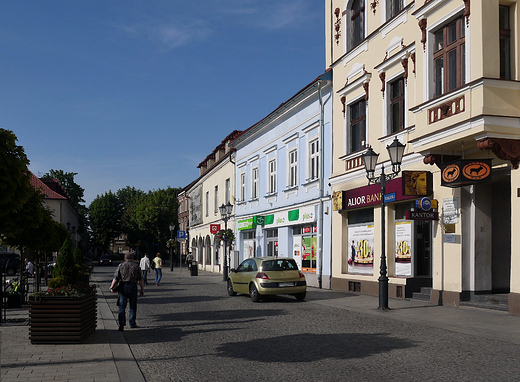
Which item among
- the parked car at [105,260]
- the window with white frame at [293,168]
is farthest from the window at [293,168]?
the parked car at [105,260]

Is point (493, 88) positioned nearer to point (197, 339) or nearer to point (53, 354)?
point (197, 339)

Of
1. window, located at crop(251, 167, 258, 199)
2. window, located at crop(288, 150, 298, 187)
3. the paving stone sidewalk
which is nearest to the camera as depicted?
the paving stone sidewalk

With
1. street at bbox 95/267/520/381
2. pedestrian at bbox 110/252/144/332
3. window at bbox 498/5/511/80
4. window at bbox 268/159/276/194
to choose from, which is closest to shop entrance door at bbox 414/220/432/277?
street at bbox 95/267/520/381

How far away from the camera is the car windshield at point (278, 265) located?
1855 cm

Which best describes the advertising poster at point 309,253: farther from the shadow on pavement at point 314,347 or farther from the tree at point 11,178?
the tree at point 11,178

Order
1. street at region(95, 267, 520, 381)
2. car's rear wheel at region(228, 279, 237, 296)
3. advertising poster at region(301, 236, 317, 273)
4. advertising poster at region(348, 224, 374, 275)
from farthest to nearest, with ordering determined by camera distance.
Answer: advertising poster at region(301, 236, 317, 273), car's rear wheel at region(228, 279, 237, 296), advertising poster at region(348, 224, 374, 275), street at region(95, 267, 520, 381)

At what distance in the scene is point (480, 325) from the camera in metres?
11.7

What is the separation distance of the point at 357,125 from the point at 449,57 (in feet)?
22.5

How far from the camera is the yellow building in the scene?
13.2 meters

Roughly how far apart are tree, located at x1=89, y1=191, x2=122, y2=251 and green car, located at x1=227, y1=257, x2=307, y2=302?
77.7m

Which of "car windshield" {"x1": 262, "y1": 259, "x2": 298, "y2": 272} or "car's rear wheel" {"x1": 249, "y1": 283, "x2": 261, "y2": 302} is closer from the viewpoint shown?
"car's rear wheel" {"x1": 249, "y1": 283, "x2": 261, "y2": 302}

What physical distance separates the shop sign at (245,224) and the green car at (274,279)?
14038mm

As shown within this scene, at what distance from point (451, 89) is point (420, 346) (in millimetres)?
7751

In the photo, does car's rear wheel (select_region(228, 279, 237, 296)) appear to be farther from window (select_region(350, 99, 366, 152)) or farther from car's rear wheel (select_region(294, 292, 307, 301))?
window (select_region(350, 99, 366, 152))
